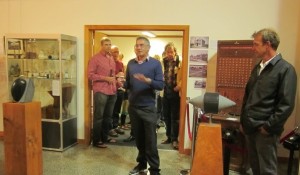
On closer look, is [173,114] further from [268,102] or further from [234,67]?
[268,102]

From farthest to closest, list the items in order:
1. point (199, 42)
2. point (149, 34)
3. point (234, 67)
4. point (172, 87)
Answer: point (149, 34) → point (172, 87) → point (199, 42) → point (234, 67)

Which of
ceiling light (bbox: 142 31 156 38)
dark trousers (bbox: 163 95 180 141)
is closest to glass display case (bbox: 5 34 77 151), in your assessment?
dark trousers (bbox: 163 95 180 141)

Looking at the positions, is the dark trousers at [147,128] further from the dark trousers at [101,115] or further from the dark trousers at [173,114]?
the dark trousers at [173,114]

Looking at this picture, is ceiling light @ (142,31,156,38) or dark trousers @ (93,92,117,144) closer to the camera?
dark trousers @ (93,92,117,144)

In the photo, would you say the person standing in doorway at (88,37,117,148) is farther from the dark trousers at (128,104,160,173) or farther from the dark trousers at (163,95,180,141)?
the dark trousers at (128,104,160,173)

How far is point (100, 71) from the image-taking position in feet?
11.7

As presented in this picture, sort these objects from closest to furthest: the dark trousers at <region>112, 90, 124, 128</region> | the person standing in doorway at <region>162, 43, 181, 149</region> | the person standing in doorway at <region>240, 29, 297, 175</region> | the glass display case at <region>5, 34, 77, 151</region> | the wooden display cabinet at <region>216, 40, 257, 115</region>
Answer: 1. the person standing in doorway at <region>240, 29, 297, 175</region>
2. the wooden display cabinet at <region>216, 40, 257, 115</region>
3. the glass display case at <region>5, 34, 77, 151</region>
4. the person standing in doorway at <region>162, 43, 181, 149</region>
5. the dark trousers at <region>112, 90, 124, 128</region>

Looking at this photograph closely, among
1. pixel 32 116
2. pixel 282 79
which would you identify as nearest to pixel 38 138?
pixel 32 116

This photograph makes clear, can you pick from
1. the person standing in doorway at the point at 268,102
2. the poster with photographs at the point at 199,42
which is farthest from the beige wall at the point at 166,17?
the person standing in doorway at the point at 268,102

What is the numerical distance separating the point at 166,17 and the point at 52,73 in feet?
5.70

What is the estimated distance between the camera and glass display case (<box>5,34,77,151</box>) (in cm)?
347

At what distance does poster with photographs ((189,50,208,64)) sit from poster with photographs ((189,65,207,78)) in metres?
0.07

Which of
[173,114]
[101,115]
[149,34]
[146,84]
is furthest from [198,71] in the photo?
[149,34]

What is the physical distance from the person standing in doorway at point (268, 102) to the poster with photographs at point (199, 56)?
1.29 meters
